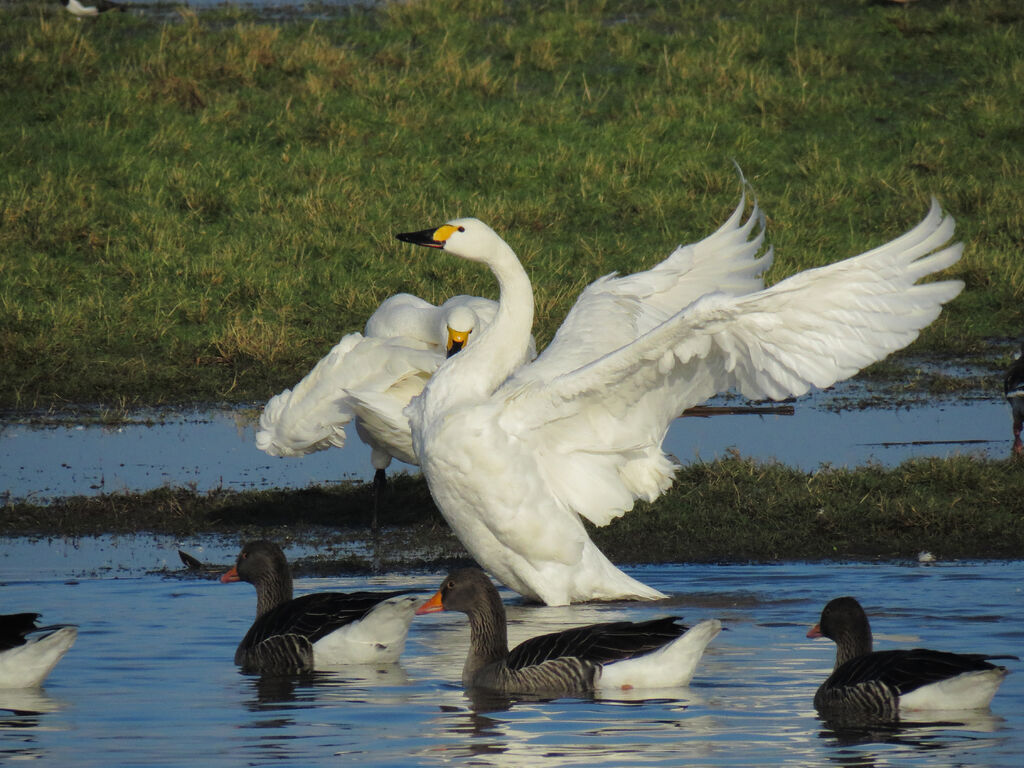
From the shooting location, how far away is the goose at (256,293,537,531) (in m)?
9.75

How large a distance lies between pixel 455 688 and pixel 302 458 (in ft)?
15.7

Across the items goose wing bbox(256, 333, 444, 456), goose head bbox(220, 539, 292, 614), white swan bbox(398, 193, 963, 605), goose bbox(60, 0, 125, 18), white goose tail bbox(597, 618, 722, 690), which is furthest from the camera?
goose bbox(60, 0, 125, 18)

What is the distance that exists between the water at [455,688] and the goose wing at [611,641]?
0.59ft

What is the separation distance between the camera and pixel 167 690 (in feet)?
23.2

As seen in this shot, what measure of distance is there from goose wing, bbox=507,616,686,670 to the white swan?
1.11 metres

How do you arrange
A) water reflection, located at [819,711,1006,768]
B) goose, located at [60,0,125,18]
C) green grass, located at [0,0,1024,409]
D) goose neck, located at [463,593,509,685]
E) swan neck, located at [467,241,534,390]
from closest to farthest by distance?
water reflection, located at [819,711,1006,768] < goose neck, located at [463,593,509,685] < swan neck, located at [467,241,534,390] < green grass, located at [0,0,1024,409] < goose, located at [60,0,125,18]

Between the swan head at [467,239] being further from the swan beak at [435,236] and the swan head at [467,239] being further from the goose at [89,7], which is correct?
the goose at [89,7]

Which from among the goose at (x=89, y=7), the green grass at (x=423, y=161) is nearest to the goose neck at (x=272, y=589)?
the green grass at (x=423, y=161)

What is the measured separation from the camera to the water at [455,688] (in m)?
6.19

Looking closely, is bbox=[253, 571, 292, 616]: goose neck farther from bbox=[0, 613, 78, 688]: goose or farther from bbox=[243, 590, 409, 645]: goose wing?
bbox=[0, 613, 78, 688]: goose

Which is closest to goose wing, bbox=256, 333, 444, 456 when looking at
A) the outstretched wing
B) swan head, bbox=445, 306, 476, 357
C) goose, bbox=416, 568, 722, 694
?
swan head, bbox=445, 306, 476, 357

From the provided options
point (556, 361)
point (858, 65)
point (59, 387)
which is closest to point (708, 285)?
point (556, 361)

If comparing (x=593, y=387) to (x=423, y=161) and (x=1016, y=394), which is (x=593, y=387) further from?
(x=423, y=161)

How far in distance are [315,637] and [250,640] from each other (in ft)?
0.95
